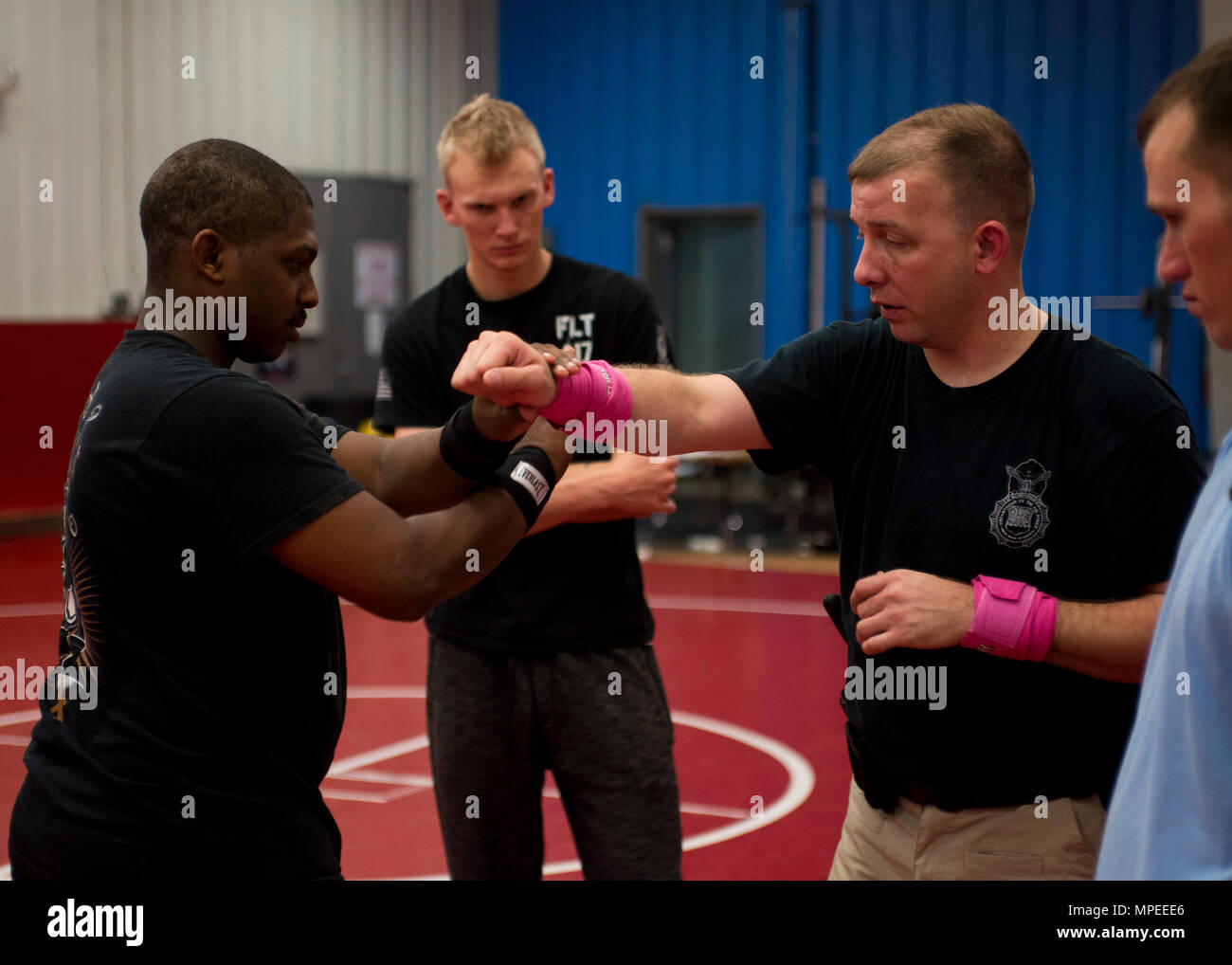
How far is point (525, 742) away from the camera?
157 inches

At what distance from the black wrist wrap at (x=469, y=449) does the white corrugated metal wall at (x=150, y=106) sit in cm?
1248

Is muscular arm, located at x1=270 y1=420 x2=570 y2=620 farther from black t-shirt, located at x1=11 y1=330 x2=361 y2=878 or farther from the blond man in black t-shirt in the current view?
the blond man in black t-shirt

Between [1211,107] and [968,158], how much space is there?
107cm

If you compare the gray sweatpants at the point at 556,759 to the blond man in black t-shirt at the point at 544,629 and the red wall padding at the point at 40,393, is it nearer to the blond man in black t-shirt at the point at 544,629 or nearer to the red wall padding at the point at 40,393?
the blond man in black t-shirt at the point at 544,629

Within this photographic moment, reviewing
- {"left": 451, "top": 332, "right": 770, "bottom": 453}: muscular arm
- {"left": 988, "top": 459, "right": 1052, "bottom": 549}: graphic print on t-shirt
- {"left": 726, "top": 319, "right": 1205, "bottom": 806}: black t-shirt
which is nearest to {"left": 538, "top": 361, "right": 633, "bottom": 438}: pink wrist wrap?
{"left": 451, "top": 332, "right": 770, "bottom": 453}: muscular arm

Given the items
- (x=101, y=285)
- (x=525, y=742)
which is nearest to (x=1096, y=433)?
(x=525, y=742)

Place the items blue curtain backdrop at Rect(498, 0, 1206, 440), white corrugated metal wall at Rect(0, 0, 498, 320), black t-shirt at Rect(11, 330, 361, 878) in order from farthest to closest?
blue curtain backdrop at Rect(498, 0, 1206, 440) → white corrugated metal wall at Rect(0, 0, 498, 320) → black t-shirt at Rect(11, 330, 361, 878)

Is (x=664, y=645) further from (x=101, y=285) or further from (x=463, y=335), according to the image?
(x=101, y=285)

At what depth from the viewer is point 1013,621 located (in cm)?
260

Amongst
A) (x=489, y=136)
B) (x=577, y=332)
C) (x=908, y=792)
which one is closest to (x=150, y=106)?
(x=489, y=136)

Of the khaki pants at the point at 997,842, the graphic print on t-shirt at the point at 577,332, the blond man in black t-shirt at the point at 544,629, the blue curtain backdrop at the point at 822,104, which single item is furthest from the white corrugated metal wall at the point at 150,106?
the khaki pants at the point at 997,842

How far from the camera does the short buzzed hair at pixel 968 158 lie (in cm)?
279

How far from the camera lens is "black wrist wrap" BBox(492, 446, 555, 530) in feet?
9.41
